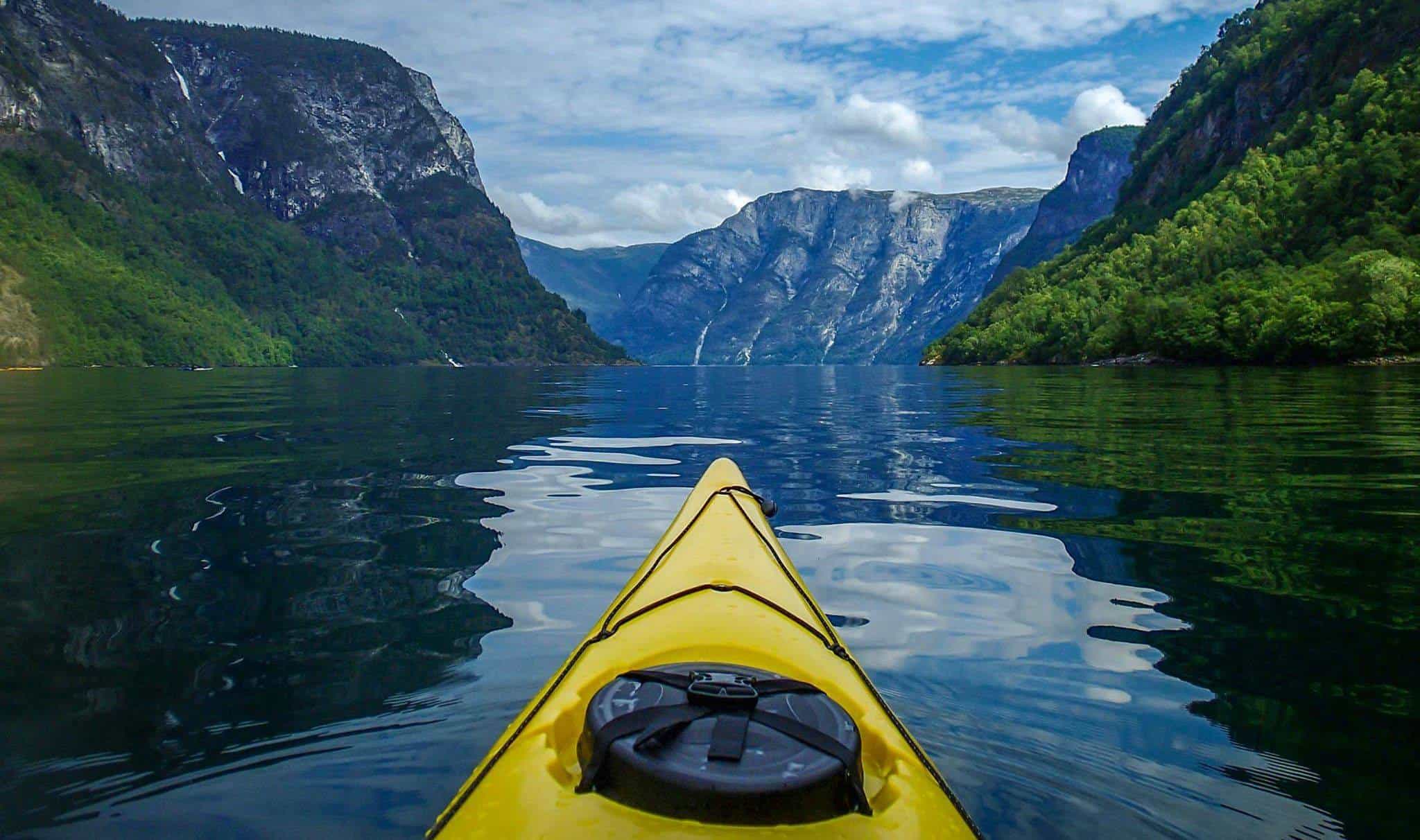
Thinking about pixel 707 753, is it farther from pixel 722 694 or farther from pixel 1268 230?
pixel 1268 230

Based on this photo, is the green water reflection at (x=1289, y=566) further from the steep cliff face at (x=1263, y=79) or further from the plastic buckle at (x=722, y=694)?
the steep cliff face at (x=1263, y=79)

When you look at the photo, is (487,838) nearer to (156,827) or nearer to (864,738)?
(864,738)

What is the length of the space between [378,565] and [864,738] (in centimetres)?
657

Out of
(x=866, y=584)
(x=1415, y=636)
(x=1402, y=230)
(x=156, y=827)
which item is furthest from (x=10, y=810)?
(x=1402, y=230)

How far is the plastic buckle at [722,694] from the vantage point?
9.00 feet

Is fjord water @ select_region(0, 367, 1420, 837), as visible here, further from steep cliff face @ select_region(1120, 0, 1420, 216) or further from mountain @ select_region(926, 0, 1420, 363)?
steep cliff face @ select_region(1120, 0, 1420, 216)

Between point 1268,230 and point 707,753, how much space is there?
382ft

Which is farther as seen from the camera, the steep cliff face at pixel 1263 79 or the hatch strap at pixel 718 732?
the steep cliff face at pixel 1263 79

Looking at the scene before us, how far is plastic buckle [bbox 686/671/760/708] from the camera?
274 cm

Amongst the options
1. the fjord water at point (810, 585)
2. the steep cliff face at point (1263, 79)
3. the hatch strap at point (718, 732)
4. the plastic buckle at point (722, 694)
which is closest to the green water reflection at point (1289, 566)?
the fjord water at point (810, 585)

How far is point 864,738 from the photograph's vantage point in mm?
2998

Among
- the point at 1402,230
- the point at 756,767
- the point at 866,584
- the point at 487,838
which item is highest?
the point at 1402,230

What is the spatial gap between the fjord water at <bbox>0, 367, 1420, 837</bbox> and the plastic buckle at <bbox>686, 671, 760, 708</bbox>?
1.77 meters

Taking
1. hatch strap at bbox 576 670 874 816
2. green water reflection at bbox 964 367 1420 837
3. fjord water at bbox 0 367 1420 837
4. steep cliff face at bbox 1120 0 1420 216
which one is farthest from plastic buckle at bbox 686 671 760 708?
steep cliff face at bbox 1120 0 1420 216
